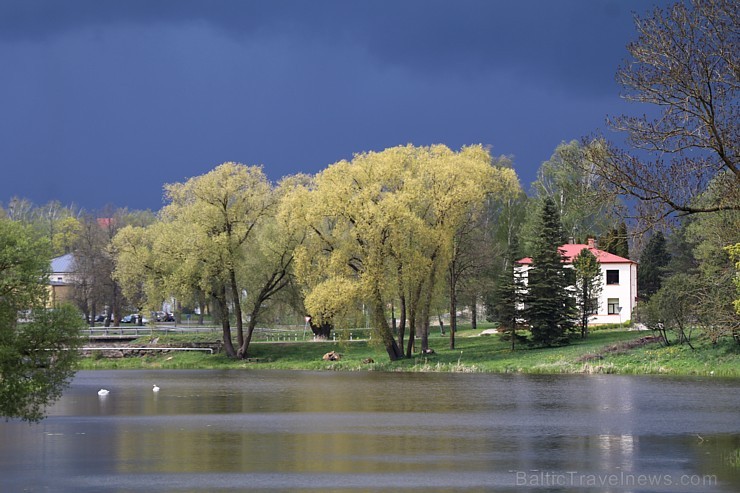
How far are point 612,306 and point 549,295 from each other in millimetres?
21605

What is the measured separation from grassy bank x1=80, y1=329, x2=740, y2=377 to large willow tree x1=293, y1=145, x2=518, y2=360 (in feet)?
13.5

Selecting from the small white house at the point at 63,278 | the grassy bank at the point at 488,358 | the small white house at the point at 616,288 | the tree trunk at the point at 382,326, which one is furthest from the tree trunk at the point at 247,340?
the small white house at the point at 63,278

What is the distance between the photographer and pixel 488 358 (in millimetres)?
67812

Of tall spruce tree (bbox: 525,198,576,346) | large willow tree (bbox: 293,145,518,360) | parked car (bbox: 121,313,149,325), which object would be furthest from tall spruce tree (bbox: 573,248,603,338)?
parked car (bbox: 121,313,149,325)

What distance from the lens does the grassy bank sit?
5941cm

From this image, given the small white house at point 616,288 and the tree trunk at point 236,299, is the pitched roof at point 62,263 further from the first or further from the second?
the small white house at point 616,288

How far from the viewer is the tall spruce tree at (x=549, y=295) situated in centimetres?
7094

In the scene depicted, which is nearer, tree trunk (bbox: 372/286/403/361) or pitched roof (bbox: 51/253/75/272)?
tree trunk (bbox: 372/286/403/361)

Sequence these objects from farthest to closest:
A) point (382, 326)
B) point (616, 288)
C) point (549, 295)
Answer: point (616, 288)
point (549, 295)
point (382, 326)

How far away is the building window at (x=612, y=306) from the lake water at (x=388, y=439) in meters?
38.5

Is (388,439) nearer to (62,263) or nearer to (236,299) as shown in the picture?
(236,299)

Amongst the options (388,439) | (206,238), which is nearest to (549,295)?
(206,238)

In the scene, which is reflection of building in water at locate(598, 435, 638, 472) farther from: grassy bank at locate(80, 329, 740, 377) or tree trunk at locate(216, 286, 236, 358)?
tree trunk at locate(216, 286, 236, 358)

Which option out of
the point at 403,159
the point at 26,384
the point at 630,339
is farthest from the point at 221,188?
the point at 26,384
